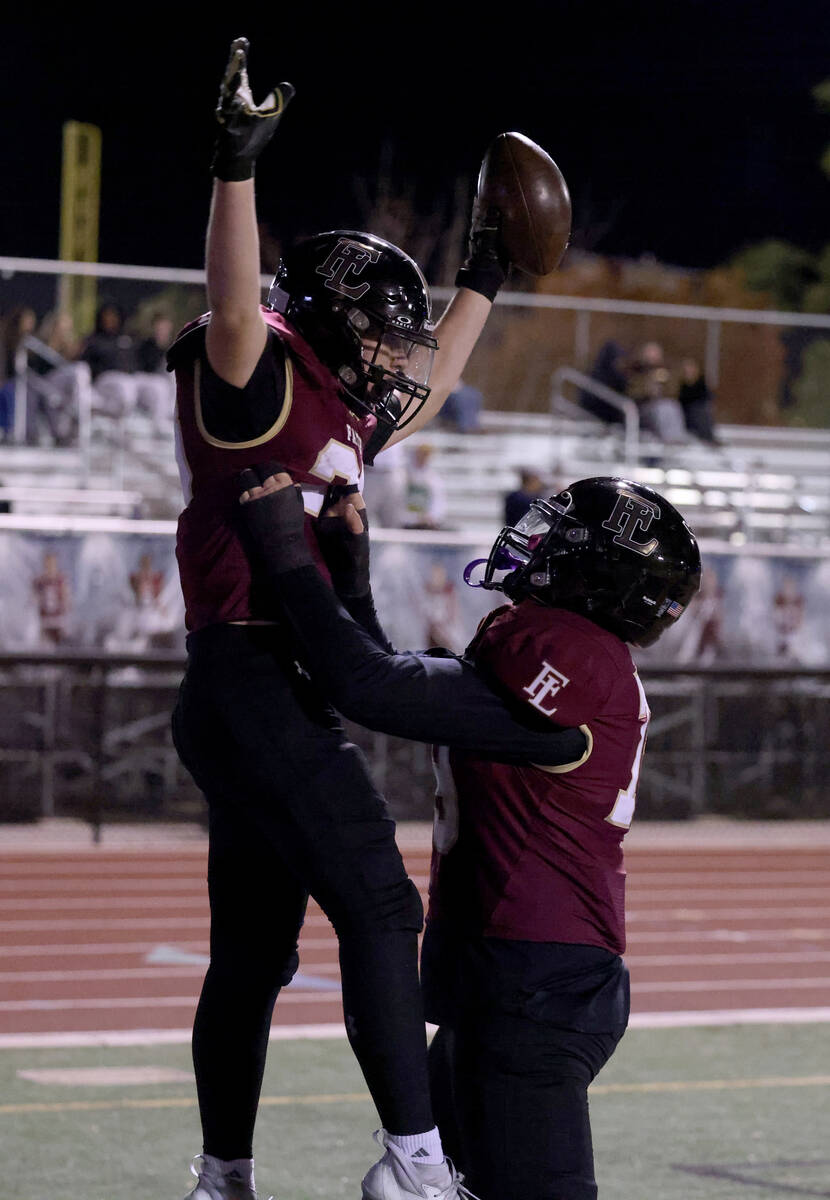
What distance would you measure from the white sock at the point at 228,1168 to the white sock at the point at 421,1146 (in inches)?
17.2

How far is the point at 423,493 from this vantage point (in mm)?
13672

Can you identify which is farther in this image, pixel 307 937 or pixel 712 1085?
pixel 307 937

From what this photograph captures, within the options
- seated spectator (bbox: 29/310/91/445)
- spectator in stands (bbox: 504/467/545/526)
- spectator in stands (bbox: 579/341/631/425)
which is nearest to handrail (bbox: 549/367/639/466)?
→ spectator in stands (bbox: 579/341/631/425)

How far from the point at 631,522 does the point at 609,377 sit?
12.1 meters

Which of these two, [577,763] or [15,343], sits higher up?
[15,343]

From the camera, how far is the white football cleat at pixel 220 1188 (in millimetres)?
3246

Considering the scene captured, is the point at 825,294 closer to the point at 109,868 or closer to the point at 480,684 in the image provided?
the point at 109,868

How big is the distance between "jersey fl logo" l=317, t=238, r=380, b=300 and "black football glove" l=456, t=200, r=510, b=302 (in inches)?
25.9

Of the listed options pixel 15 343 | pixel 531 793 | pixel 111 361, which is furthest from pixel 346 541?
pixel 111 361

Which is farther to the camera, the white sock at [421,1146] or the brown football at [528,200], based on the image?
the brown football at [528,200]

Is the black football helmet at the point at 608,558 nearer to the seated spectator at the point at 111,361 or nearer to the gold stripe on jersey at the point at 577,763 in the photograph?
the gold stripe on jersey at the point at 577,763

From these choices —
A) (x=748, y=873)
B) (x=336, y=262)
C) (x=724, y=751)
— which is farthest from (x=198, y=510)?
(x=724, y=751)

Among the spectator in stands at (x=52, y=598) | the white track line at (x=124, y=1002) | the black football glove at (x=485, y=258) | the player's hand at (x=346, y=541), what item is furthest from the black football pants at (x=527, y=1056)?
the spectator in stands at (x=52, y=598)

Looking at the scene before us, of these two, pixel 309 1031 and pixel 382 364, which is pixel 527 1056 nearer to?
pixel 382 364
